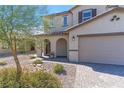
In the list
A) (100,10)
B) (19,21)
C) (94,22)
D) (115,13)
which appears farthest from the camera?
(100,10)

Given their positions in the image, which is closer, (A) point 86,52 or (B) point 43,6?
(B) point 43,6

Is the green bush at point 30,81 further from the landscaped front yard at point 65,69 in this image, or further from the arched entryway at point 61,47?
the arched entryway at point 61,47

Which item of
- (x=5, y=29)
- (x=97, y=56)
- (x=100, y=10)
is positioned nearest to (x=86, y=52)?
(x=97, y=56)

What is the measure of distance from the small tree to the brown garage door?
7.60 metres

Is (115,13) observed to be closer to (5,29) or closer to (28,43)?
(28,43)

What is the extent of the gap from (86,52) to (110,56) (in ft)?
7.17

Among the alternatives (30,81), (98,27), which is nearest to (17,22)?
(30,81)

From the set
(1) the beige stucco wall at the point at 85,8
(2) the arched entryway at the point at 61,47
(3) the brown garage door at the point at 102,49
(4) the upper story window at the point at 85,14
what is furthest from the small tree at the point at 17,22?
(2) the arched entryway at the point at 61,47

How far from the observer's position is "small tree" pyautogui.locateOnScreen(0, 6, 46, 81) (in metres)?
7.85

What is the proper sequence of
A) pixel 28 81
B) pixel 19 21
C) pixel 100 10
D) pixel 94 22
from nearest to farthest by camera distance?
pixel 28 81
pixel 19 21
pixel 94 22
pixel 100 10

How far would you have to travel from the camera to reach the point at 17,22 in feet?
26.3

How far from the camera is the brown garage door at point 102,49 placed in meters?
13.9

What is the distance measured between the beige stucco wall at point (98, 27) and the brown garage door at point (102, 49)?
49cm
